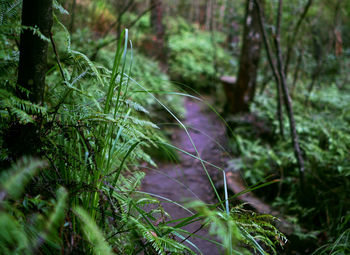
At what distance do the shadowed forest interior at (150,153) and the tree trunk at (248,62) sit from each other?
3cm

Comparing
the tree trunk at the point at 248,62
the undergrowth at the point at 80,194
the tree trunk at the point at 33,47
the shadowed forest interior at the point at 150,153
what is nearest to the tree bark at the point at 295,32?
the shadowed forest interior at the point at 150,153

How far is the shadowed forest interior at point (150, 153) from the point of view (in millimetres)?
1059

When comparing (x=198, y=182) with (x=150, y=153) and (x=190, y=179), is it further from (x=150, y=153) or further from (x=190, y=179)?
(x=150, y=153)

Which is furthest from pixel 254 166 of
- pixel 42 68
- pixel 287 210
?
→ pixel 42 68

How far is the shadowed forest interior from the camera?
106cm

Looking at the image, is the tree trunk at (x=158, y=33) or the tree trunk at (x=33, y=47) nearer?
the tree trunk at (x=33, y=47)

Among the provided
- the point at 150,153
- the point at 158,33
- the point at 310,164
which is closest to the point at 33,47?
the point at 150,153

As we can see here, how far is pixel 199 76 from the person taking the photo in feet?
36.6

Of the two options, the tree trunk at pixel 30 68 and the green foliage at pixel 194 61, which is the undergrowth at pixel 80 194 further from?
the green foliage at pixel 194 61

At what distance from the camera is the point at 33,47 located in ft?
4.01

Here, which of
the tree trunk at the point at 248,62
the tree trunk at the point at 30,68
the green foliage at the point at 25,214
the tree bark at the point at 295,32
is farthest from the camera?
the tree trunk at the point at 248,62

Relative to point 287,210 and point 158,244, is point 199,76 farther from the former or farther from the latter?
point 158,244

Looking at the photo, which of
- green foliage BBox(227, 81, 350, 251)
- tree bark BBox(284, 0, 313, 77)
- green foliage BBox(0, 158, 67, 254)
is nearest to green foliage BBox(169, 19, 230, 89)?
tree bark BBox(284, 0, 313, 77)

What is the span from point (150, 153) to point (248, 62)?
11.3 ft
